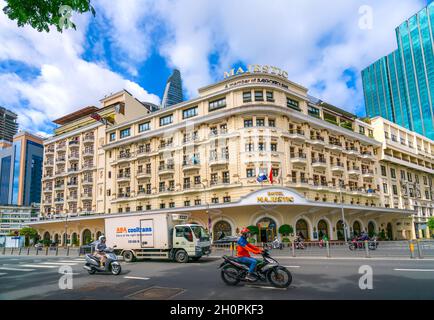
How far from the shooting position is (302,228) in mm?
35562

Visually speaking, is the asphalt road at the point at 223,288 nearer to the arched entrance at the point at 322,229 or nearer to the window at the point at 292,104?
the arched entrance at the point at 322,229

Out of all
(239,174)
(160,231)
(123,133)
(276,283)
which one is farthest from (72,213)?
(276,283)

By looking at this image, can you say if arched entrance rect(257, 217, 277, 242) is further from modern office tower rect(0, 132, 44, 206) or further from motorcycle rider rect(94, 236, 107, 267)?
modern office tower rect(0, 132, 44, 206)

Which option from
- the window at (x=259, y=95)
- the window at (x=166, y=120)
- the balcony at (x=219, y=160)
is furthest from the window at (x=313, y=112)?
the window at (x=166, y=120)

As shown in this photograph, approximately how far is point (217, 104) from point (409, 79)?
2772 inches

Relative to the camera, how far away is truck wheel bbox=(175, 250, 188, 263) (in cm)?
1765

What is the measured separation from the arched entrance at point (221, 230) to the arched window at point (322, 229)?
37.2 ft

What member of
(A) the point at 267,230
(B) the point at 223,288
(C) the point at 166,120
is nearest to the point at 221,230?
(A) the point at 267,230

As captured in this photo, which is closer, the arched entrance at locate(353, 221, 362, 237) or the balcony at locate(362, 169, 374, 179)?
the arched entrance at locate(353, 221, 362, 237)

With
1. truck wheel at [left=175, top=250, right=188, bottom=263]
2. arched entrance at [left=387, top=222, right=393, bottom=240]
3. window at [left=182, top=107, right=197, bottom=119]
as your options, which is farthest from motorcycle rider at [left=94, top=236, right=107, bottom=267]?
arched entrance at [left=387, top=222, right=393, bottom=240]

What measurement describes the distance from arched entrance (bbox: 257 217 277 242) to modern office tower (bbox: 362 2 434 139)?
67945 mm

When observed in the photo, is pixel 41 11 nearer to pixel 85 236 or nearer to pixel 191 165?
pixel 191 165

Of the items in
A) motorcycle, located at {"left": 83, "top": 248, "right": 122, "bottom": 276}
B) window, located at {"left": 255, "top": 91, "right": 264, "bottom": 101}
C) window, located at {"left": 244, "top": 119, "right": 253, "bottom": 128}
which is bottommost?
motorcycle, located at {"left": 83, "top": 248, "right": 122, "bottom": 276}

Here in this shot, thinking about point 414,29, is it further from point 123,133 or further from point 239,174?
point 123,133
